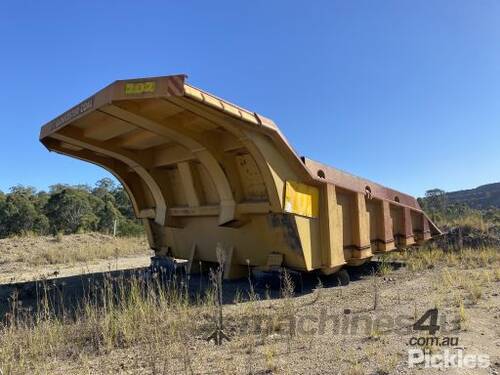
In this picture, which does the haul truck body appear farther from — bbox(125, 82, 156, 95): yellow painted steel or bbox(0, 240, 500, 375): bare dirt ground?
bbox(0, 240, 500, 375): bare dirt ground

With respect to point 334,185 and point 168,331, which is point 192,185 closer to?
point 334,185

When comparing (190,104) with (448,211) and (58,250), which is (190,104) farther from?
(448,211)

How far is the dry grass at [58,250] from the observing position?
11211mm

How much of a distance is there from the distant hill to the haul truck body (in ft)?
142

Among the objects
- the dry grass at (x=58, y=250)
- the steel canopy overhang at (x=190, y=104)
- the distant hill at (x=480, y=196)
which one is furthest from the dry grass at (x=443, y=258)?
the distant hill at (x=480, y=196)

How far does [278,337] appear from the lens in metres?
3.79

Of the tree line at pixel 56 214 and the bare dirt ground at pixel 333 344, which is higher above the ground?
the tree line at pixel 56 214

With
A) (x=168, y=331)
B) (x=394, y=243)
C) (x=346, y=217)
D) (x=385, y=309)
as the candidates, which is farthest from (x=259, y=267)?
(x=394, y=243)

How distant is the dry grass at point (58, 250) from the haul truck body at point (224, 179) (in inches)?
128

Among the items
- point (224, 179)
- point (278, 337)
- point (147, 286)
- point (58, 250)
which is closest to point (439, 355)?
point (278, 337)

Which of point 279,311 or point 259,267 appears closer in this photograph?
point 279,311

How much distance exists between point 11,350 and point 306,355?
225cm

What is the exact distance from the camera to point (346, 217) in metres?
6.54

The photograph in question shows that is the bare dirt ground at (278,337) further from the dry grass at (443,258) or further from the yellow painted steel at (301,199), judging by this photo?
the dry grass at (443,258)
